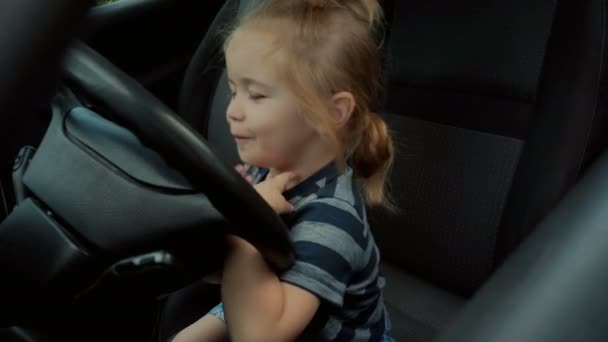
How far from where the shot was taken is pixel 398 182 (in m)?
1.28

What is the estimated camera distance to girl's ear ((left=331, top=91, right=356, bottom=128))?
101 centimetres

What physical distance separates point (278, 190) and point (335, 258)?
121mm

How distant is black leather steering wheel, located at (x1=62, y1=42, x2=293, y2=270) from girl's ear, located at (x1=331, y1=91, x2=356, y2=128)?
0.32 meters

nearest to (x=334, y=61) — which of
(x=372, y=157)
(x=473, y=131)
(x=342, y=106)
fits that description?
(x=342, y=106)

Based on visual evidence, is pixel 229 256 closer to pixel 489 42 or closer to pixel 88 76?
pixel 88 76

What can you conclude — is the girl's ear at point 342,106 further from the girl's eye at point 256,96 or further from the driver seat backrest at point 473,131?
the driver seat backrest at point 473,131

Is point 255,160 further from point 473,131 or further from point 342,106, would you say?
point 473,131

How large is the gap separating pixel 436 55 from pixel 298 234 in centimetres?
46

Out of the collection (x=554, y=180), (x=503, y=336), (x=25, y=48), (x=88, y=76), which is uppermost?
(x=25, y=48)

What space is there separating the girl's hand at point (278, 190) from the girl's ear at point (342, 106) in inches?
3.7

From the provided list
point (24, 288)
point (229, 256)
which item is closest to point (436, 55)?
point (229, 256)

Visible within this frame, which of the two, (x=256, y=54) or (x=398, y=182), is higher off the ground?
(x=256, y=54)

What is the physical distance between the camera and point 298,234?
0.91m

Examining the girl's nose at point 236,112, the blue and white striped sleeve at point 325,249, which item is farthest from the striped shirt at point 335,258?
the girl's nose at point 236,112
